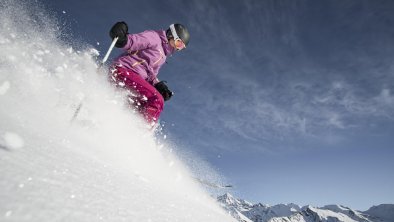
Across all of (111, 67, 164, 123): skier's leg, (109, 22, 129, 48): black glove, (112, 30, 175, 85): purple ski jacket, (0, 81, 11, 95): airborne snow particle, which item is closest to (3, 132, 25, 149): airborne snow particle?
(0, 81, 11, 95): airborne snow particle

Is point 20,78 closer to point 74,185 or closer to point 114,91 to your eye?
point 114,91

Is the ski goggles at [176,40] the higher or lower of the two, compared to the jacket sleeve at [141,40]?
higher

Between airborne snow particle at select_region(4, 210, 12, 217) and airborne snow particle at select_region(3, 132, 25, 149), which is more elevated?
airborne snow particle at select_region(3, 132, 25, 149)

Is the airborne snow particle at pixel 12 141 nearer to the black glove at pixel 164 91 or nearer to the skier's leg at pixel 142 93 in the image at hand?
the skier's leg at pixel 142 93

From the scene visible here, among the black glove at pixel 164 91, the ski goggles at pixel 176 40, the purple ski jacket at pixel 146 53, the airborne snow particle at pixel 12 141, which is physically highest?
the ski goggles at pixel 176 40

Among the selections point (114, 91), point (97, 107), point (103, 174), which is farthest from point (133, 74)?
point (103, 174)

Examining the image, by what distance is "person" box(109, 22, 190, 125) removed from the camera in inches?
287

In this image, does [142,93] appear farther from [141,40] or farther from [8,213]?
[8,213]

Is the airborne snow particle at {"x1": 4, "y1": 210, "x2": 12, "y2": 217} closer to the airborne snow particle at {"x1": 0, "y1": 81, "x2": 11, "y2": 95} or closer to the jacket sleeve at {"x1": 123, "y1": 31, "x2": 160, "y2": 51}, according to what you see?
the airborne snow particle at {"x1": 0, "y1": 81, "x2": 11, "y2": 95}

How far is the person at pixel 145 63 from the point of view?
7.29 metres

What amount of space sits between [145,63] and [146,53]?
27cm

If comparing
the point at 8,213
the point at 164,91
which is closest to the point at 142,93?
the point at 164,91

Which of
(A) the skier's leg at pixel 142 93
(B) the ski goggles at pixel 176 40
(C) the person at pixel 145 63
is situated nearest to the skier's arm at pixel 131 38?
(C) the person at pixel 145 63

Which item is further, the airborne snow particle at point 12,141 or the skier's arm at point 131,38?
the skier's arm at point 131,38
